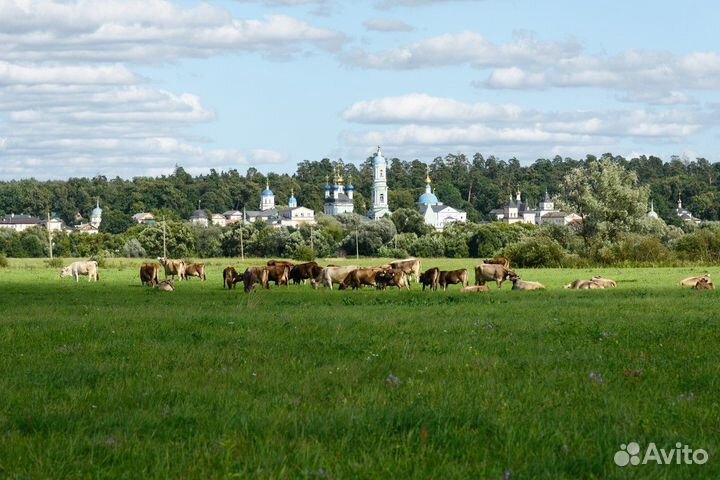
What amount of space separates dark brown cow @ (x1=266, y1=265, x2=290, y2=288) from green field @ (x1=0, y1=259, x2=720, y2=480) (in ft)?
74.3

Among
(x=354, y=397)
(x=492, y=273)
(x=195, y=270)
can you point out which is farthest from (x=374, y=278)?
(x=354, y=397)

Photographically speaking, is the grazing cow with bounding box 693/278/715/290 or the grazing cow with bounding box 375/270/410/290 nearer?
the grazing cow with bounding box 693/278/715/290

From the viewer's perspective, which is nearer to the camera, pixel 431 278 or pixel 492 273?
pixel 431 278

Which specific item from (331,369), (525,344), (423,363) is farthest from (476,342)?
(331,369)

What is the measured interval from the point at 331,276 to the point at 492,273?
677 centimetres

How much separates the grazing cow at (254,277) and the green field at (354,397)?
64.9 ft

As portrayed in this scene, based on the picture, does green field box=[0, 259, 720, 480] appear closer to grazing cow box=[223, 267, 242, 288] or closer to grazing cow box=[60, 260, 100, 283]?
grazing cow box=[223, 267, 242, 288]

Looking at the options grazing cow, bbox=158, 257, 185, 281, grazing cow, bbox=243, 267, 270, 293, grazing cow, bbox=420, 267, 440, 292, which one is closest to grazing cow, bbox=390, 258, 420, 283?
grazing cow, bbox=420, 267, 440, 292

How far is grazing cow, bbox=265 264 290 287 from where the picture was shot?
136 ft

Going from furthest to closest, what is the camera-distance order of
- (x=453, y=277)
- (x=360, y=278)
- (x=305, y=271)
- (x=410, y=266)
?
(x=410, y=266) → (x=305, y=271) → (x=453, y=277) → (x=360, y=278)

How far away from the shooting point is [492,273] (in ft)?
140

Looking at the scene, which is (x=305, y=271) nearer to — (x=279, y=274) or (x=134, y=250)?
(x=279, y=274)

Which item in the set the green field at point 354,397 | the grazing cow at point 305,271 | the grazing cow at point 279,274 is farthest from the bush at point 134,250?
the green field at point 354,397

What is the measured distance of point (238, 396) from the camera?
1035 cm
